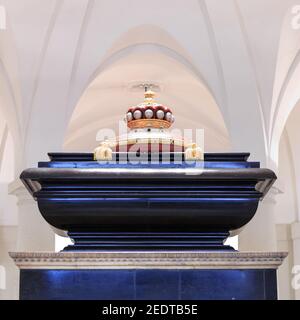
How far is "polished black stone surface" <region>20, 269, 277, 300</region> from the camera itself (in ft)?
7.51

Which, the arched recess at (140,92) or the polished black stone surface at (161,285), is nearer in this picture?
the polished black stone surface at (161,285)

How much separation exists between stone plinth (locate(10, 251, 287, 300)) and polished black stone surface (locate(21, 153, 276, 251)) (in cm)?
14

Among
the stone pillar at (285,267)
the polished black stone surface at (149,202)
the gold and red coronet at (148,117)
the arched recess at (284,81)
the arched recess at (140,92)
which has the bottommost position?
the polished black stone surface at (149,202)

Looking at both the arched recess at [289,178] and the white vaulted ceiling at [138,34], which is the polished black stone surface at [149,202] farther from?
the arched recess at [289,178]

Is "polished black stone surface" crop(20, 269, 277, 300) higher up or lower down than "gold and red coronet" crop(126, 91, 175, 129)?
lower down

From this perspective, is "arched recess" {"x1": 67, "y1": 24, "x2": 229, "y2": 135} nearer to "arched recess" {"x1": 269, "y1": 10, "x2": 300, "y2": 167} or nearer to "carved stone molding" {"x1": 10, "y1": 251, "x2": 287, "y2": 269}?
"arched recess" {"x1": 269, "y1": 10, "x2": 300, "y2": 167}

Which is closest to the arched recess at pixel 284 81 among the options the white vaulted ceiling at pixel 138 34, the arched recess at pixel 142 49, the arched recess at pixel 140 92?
the white vaulted ceiling at pixel 138 34

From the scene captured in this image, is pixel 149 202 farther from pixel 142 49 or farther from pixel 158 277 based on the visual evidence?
pixel 142 49

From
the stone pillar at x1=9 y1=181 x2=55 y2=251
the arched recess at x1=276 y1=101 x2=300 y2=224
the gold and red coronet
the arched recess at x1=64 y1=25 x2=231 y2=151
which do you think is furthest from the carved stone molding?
the arched recess at x1=276 y1=101 x2=300 y2=224

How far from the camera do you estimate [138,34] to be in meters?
11.6

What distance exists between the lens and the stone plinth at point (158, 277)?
2.29 m

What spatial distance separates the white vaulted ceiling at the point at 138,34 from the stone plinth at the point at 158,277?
28.3ft

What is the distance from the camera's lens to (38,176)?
242 cm

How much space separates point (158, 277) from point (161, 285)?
0.03 meters
